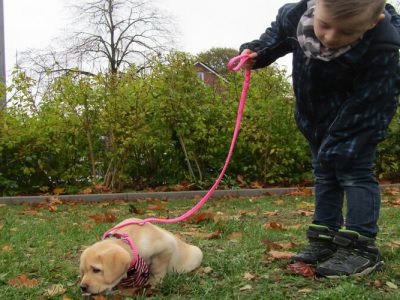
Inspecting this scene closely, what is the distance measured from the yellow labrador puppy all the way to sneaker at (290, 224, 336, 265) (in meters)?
0.62

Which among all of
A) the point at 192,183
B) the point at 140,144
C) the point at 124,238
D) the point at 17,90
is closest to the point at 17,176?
the point at 17,90

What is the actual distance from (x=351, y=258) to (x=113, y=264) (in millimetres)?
1248

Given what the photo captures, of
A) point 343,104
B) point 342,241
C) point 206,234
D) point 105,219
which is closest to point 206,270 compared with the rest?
point 342,241

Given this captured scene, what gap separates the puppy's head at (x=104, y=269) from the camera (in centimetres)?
238

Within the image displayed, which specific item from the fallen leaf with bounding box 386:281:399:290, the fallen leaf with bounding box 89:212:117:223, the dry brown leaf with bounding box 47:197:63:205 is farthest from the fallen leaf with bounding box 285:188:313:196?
the fallen leaf with bounding box 386:281:399:290

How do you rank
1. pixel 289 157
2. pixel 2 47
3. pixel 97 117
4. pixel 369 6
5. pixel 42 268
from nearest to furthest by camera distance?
1. pixel 369 6
2. pixel 42 268
3. pixel 97 117
4. pixel 289 157
5. pixel 2 47

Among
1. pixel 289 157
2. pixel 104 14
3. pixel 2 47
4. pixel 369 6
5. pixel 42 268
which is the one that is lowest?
pixel 42 268

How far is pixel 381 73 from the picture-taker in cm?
259

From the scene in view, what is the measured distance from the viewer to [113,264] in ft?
7.87

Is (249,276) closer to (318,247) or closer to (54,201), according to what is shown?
(318,247)

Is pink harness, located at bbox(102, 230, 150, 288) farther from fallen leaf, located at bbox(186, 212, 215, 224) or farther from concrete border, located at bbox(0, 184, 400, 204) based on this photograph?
concrete border, located at bbox(0, 184, 400, 204)

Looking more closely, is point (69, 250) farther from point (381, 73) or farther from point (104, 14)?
point (104, 14)

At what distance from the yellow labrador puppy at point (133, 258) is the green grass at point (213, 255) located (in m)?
0.09

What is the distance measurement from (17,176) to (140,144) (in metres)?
1.96
